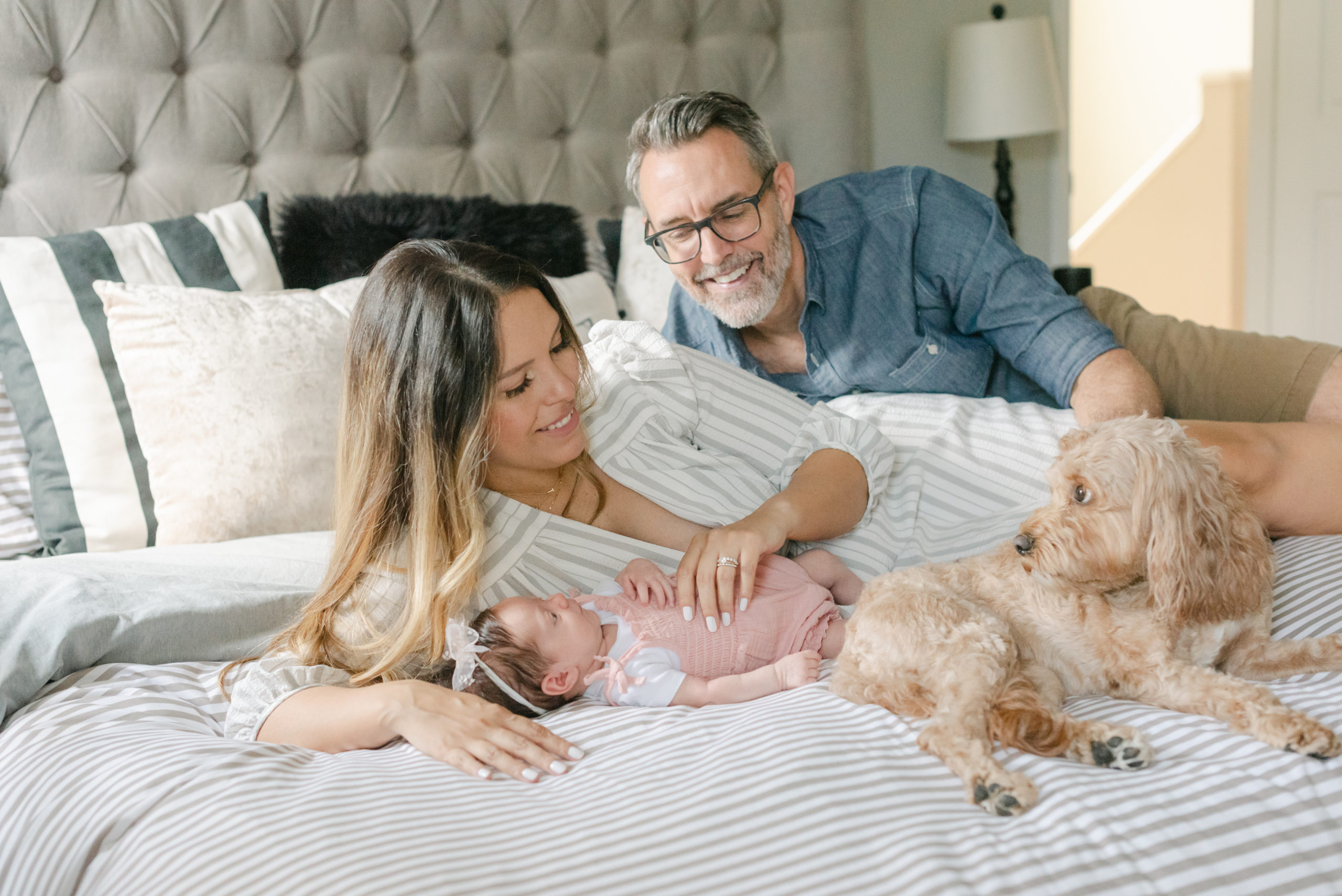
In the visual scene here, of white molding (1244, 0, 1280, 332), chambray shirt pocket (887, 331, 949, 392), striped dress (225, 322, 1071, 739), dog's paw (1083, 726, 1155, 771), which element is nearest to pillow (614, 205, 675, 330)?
chambray shirt pocket (887, 331, 949, 392)

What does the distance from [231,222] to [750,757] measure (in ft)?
6.45

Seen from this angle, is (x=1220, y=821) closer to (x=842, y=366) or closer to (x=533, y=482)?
(x=533, y=482)

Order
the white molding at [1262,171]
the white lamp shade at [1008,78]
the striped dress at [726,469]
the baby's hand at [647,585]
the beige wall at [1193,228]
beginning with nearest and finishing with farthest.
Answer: the baby's hand at [647,585] < the striped dress at [726,469] < the white lamp shade at [1008,78] < the white molding at [1262,171] < the beige wall at [1193,228]

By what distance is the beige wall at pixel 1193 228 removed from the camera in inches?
227

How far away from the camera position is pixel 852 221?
2.27 metres

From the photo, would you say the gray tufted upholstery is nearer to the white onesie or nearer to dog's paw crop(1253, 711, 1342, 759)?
the white onesie

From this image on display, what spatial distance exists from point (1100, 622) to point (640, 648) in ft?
2.00

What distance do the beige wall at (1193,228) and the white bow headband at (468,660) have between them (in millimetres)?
5455

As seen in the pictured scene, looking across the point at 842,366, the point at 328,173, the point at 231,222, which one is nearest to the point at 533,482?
the point at 842,366

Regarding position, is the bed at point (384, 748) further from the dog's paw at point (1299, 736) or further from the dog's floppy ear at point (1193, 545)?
the dog's floppy ear at point (1193, 545)

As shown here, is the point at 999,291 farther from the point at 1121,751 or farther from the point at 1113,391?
the point at 1121,751

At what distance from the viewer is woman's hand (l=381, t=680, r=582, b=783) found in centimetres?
112

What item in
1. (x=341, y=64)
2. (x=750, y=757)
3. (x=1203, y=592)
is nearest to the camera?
(x=750, y=757)

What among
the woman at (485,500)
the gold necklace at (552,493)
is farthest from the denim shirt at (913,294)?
the gold necklace at (552,493)
